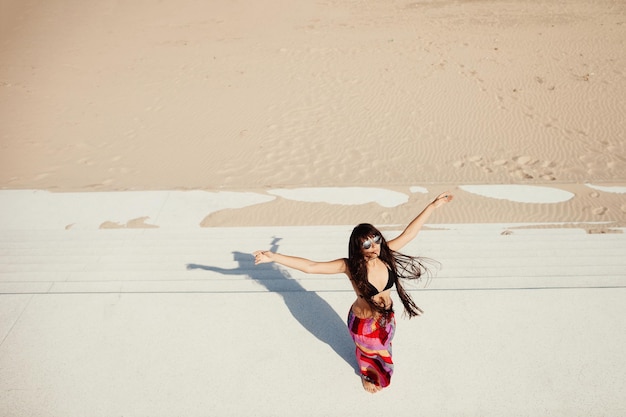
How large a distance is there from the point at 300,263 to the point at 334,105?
30.3 feet

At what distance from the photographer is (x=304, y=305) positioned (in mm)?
3539

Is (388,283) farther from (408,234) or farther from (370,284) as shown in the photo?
(408,234)

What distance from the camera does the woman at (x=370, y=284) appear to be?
238cm

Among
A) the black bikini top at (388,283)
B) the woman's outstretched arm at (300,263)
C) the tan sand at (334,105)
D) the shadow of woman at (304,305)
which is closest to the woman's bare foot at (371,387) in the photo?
the shadow of woman at (304,305)

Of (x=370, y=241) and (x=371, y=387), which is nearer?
(x=370, y=241)

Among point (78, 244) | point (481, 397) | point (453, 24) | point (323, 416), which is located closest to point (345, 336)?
point (323, 416)

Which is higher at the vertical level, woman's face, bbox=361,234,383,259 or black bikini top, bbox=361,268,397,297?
woman's face, bbox=361,234,383,259

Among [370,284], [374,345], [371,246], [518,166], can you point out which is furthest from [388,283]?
[518,166]

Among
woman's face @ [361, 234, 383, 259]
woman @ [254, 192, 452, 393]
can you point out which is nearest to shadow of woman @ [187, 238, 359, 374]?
woman @ [254, 192, 452, 393]

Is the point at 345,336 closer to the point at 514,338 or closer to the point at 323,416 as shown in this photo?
the point at 323,416

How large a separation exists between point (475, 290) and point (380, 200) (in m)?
3.51

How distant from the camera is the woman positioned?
7.80ft

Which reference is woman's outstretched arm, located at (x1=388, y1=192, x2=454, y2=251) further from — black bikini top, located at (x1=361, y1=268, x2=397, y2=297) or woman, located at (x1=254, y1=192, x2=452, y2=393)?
black bikini top, located at (x1=361, y1=268, x2=397, y2=297)

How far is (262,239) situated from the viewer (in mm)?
4672
